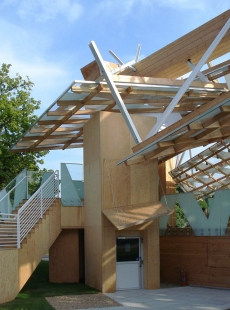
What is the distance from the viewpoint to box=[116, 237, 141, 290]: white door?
52.9 feet

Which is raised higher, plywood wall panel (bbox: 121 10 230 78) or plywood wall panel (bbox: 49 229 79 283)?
plywood wall panel (bbox: 121 10 230 78)

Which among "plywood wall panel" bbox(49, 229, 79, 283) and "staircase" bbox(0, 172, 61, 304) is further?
"plywood wall panel" bbox(49, 229, 79, 283)

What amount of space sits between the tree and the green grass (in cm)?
663

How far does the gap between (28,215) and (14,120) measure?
895 centimetres

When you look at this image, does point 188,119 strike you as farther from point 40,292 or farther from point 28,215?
point 40,292

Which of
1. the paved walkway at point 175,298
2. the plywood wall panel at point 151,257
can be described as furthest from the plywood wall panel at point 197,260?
the plywood wall panel at point 151,257

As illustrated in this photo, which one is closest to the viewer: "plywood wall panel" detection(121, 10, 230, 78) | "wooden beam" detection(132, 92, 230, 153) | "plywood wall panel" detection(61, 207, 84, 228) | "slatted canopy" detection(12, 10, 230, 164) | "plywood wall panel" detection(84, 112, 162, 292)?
"wooden beam" detection(132, 92, 230, 153)

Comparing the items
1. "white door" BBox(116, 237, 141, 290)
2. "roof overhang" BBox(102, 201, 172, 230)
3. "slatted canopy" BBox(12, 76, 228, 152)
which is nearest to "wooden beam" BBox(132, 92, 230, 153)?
"slatted canopy" BBox(12, 76, 228, 152)

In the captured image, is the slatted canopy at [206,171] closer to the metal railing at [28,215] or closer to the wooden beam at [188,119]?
the metal railing at [28,215]

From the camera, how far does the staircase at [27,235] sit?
46.4 ft

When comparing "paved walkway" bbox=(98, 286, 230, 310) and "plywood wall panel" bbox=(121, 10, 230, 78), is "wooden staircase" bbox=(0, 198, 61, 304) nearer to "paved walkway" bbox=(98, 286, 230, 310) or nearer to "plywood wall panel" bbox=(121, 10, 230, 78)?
"paved walkway" bbox=(98, 286, 230, 310)

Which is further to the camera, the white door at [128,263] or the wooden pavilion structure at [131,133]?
the white door at [128,263]

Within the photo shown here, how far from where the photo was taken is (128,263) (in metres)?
16.3

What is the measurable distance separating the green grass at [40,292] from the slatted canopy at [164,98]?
458cm
